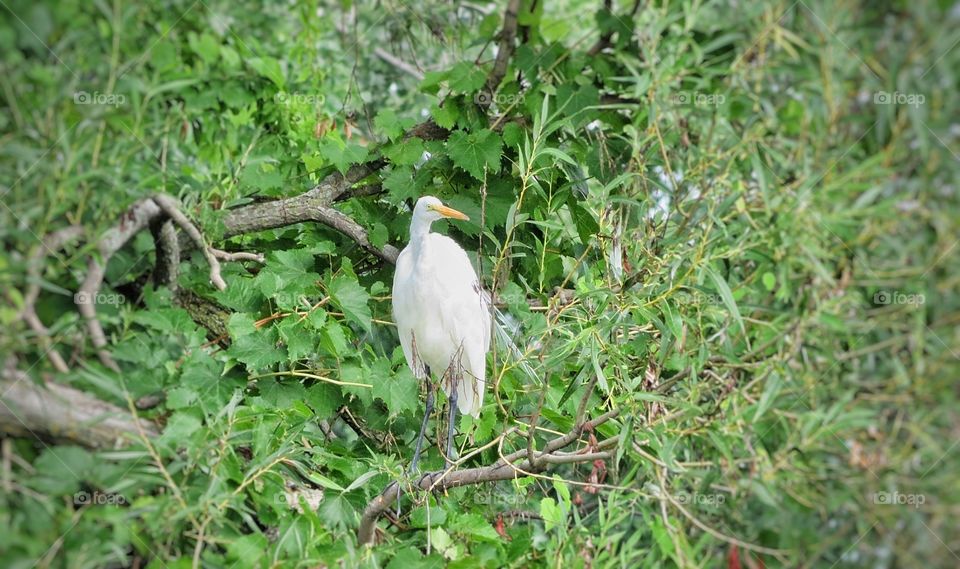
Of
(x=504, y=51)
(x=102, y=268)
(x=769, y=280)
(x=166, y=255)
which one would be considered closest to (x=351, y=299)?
(x=166, y=255)

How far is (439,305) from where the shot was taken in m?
1.75

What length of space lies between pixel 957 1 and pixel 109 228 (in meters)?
1.25

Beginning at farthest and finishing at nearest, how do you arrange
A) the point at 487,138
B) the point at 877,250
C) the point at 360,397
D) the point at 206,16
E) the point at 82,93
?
the point at 206,16 < the point at 487,138 < the point at 360,397 < the point at 877,250 < the point at 82,93

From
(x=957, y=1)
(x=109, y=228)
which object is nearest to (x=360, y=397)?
(x=109, y=228)

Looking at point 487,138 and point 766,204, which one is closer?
point 766,204

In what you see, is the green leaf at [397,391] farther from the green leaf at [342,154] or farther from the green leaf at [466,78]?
the green leaf at [466,78]

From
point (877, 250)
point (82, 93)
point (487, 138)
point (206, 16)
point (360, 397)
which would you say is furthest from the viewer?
point (206, 16)

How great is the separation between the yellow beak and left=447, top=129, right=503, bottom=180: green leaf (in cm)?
12

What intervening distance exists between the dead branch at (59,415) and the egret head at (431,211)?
0.61 m

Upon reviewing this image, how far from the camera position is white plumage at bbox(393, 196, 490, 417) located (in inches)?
67.5

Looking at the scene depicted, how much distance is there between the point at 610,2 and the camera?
181cm

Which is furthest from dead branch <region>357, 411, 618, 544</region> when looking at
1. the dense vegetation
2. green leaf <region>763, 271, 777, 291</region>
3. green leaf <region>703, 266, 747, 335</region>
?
green leaf <region>763, 271, 777, 291</region>

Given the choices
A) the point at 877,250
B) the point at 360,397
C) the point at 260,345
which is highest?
the point at 877,250

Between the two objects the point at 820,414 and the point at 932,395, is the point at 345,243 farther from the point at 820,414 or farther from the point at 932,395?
the point at 932,395
